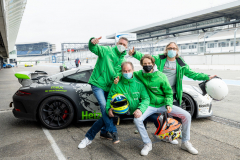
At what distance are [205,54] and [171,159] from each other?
2647cm

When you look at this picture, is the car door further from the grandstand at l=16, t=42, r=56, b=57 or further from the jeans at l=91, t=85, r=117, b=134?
the grandstand at l=16, t=42, r=56, b=57

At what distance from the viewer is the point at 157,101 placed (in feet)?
10.3

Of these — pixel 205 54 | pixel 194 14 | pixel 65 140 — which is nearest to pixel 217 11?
pixel 194 14

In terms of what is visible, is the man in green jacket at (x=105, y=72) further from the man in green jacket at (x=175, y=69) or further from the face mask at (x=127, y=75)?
the man in green jacket at (x=175, y=69)

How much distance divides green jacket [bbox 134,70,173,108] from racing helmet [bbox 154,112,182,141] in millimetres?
214

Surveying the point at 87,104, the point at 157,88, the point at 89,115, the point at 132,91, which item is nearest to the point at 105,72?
the point at 132,91

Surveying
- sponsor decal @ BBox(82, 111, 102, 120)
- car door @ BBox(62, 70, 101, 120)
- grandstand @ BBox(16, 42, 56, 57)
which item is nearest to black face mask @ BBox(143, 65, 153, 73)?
car door @ BBox(62, 70, 101, 120)

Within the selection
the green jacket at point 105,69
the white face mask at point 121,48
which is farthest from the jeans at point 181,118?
the white face mask at point 121,48

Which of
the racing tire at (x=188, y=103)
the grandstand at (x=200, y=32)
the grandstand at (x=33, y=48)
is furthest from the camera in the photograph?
the grandstand at (x=33, y=48)

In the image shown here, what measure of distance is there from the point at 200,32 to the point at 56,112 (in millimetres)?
45960

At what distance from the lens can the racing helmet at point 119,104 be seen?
2.99 metres

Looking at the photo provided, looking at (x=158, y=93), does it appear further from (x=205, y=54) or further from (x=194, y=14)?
(x=194, y=14)

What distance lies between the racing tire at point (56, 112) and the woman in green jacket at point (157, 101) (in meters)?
1.62

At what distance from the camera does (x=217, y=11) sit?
1550 inches
